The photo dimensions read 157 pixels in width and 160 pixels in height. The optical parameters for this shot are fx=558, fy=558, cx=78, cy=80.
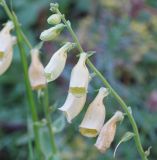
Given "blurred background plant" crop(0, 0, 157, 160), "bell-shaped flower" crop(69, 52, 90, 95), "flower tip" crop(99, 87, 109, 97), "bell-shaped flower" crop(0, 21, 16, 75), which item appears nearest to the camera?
"bell-shaped flower" crop(69, 52, 90, 95)

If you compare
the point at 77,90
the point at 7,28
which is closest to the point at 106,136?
the point at 77,90

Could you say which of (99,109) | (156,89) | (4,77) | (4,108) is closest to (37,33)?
(4,77)

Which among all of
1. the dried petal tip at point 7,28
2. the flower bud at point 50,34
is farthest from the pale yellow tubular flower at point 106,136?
the dried petal tip at point 7,28

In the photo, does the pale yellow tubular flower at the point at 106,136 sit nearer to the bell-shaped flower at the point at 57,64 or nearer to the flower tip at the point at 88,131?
the flower tip at the point at 88,131

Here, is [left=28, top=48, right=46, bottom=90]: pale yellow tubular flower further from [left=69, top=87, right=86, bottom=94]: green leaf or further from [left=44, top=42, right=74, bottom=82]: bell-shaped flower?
[left=69, top=87, right=86, bottom=94]: green leaf

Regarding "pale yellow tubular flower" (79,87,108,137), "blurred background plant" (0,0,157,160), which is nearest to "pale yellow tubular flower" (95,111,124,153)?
"pale yellow tubular flower" (79,87,108,137)

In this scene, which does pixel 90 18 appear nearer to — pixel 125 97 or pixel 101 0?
pixel 101 0

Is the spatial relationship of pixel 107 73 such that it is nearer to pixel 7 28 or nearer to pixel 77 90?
pixel 7 28
